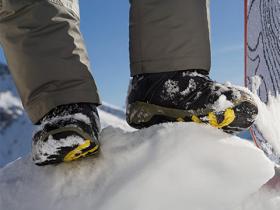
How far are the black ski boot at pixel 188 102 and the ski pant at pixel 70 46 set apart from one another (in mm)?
38

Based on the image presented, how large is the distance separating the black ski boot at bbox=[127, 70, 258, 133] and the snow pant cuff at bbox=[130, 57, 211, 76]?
0.05 feet

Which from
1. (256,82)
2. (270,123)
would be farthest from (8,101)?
(270,123)

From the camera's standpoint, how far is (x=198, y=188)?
1.16 m

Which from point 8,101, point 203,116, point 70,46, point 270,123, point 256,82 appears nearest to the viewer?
point 203,116

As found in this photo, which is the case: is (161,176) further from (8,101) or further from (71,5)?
(8,101)

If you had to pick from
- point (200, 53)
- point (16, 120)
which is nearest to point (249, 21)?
point (200, 53)

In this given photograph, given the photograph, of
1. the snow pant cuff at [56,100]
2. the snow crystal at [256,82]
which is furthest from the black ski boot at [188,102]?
the snow crystal at [256,82]

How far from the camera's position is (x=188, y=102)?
51.3 inches

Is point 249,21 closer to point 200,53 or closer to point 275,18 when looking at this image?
point 275,18

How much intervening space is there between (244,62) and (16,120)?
1487 inches

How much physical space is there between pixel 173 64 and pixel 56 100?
14.7 inches

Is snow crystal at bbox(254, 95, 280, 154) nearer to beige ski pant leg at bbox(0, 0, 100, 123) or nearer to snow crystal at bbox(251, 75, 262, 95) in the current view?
snow crystal at bbox(251, 75, 262, 95)

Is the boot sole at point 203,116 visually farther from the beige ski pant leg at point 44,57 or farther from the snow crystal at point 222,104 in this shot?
the beige ski pant leg at point 44,57

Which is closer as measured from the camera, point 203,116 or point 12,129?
point 203,116
